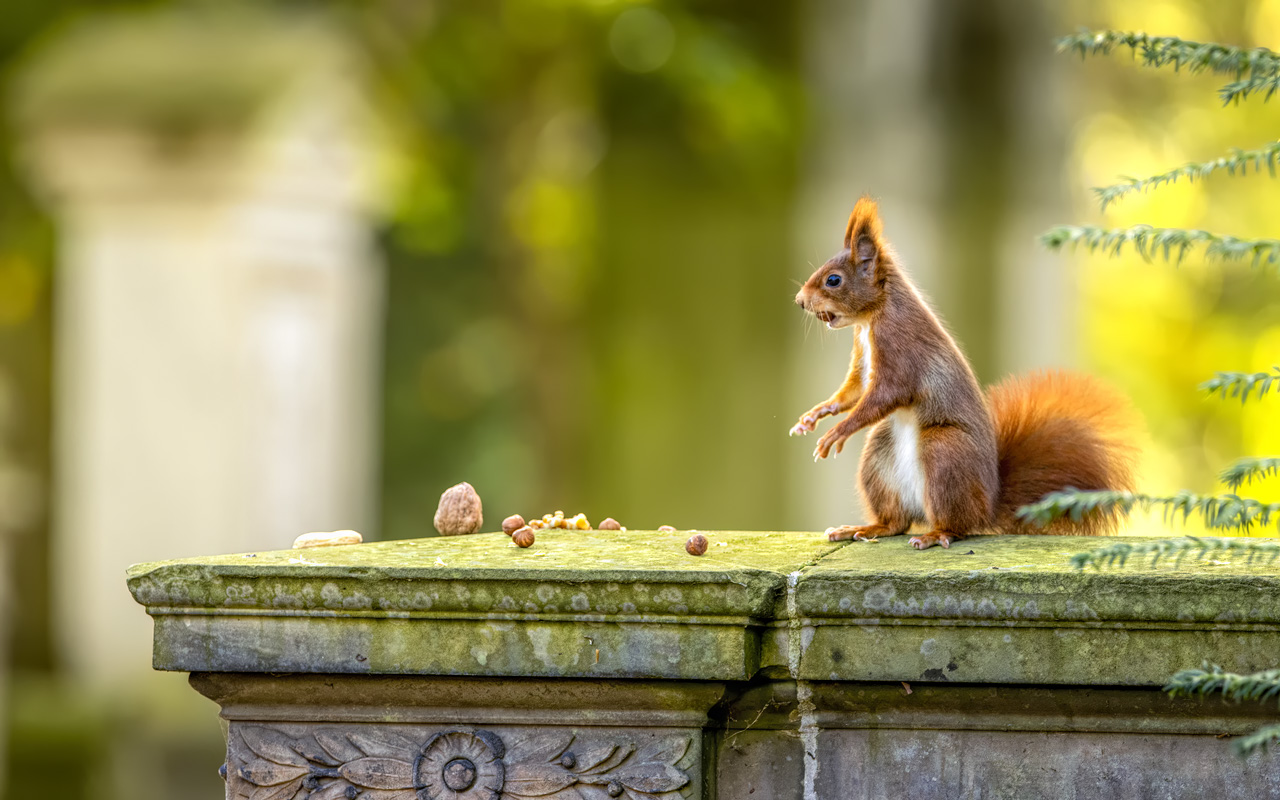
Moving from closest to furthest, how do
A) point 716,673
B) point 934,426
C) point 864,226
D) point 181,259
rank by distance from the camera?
1. point 716,673
2. point 934,426
3. point 864,226
4. point 181,259

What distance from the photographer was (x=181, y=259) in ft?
24.7

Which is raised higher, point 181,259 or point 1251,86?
point 181,259

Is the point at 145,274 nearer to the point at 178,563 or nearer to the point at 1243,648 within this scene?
the point at 178,563

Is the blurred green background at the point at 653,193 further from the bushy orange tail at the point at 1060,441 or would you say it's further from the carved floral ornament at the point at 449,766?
the carved floral ornament at the point at 449,766

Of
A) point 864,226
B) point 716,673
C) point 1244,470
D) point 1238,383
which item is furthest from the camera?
point 864,226

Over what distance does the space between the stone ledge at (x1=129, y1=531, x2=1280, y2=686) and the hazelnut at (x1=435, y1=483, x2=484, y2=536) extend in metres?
0.43

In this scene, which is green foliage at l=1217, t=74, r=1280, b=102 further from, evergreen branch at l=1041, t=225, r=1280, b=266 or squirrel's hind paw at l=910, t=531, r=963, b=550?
squirrel's hind paw at l=910, t=531, r=963, b=550

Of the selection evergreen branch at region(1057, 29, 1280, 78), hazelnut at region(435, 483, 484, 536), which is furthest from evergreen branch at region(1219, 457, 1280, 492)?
hazelnut at region(435, 483, 484, 536)

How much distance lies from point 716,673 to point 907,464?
1.97ft

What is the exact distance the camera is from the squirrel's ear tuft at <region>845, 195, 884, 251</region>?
2.56 m

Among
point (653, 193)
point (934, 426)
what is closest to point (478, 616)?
point (934, 426)

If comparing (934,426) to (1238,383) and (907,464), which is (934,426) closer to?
(907,464)

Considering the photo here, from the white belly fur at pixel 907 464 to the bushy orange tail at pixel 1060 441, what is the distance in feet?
0.40

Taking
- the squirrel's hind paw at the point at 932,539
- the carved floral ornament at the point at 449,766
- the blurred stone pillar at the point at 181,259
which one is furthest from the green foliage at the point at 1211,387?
the blurred stone pillar at the point at 181,259
